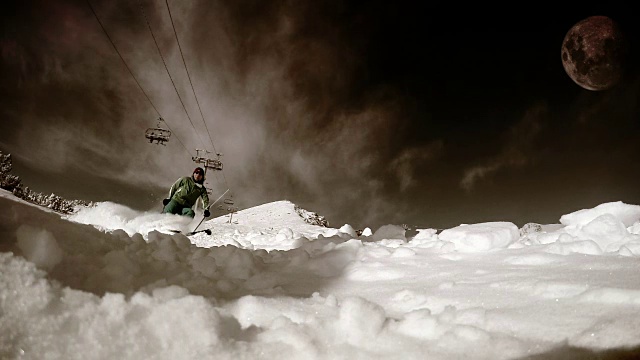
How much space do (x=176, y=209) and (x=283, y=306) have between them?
27.2 ft

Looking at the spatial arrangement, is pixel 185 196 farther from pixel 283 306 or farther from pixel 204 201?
pixel 283 306

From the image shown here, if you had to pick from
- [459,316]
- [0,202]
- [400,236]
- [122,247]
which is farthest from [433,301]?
[400,236]

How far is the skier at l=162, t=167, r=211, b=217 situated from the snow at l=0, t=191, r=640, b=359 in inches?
268

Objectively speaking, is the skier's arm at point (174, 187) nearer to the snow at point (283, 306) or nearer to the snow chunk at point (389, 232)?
the snow chunk at point (389, 232)

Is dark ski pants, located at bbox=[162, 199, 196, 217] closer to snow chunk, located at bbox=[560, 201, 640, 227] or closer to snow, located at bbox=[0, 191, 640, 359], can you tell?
snow, located at bbox=[0, 191, 640, 359]

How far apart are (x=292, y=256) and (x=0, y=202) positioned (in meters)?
2.33

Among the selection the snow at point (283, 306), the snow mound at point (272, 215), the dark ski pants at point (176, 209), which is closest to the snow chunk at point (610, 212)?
the snow at point (283, 306)

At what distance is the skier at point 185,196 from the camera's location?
902 centimetres

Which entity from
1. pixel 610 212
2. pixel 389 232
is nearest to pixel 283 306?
pixel 610 212

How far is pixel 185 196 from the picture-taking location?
9031 mm

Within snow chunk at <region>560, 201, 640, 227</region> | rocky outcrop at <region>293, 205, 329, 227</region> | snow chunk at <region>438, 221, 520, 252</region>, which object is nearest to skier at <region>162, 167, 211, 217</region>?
snow chunk at <region>438, 221, 520, 252</region>

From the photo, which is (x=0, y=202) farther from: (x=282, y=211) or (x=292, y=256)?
(x=282, y=211)

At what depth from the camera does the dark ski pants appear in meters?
9.03

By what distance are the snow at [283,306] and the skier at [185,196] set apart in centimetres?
681
